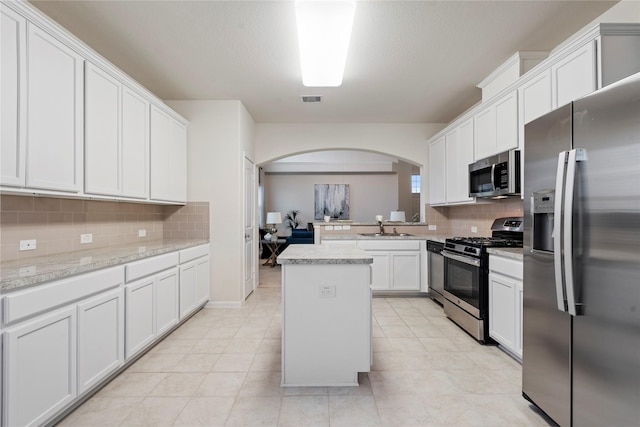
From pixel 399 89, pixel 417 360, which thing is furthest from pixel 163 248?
pixel 399 89

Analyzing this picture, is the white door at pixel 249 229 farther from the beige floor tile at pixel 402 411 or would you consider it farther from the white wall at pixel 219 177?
the beige floor tile at pixel 402 411

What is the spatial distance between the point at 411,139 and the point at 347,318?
3701mm

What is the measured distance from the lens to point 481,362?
7.95ft

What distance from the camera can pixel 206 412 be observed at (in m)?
1.81

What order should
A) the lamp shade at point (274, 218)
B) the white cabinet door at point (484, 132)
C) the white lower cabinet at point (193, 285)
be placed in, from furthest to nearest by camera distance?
the lamp shade at point (274, 218)
the white lower cabinet at point (193, 285)
the white cabinet door at point (484, 132)

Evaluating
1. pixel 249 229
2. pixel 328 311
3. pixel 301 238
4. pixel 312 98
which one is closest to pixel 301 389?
pixel 328 311

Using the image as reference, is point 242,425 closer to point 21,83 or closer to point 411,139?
point 21,83

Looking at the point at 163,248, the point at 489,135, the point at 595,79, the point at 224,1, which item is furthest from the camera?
the point at 489,135

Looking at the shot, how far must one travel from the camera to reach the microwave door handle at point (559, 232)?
1436 mm

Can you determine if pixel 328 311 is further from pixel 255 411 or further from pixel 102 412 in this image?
pixel 102 412

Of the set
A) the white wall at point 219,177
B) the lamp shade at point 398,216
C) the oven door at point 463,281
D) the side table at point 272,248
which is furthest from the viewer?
the side table at point 272,248

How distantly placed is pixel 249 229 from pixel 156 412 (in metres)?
2.78

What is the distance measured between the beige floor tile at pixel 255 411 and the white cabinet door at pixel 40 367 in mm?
954

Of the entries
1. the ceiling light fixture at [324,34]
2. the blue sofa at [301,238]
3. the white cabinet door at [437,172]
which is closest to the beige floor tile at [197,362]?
the ceiling light fixture at [324,34]
